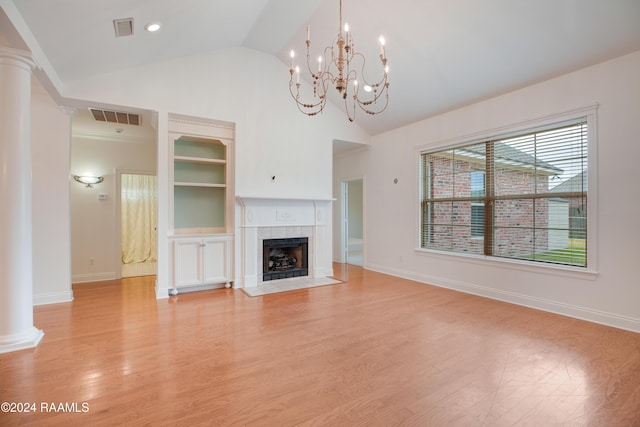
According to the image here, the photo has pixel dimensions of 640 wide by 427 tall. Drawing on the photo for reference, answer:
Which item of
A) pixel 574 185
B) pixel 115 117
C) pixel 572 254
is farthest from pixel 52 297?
pixel 574 185

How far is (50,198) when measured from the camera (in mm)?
4137

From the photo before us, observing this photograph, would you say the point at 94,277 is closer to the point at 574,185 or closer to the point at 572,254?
the point at 572,254

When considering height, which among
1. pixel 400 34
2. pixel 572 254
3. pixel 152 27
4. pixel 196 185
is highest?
pixel 400 34

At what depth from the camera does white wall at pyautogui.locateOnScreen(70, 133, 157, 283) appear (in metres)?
5.39

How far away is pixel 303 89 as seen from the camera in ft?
18.8

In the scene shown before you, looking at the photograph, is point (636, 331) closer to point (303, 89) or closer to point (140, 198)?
point (303, 89)

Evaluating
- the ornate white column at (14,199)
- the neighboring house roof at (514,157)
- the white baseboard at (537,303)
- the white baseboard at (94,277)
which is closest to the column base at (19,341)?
the ornate white column at (14,199)

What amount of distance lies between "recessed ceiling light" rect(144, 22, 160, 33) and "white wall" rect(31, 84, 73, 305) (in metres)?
2.00

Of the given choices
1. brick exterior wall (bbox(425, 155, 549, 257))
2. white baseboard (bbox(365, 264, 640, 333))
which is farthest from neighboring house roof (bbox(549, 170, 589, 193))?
white baseboard (bbox(365, 264, 640, 333))

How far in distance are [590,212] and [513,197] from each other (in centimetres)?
91

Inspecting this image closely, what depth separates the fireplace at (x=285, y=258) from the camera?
533 centimetres

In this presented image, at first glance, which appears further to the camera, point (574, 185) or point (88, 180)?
point (88, 180)

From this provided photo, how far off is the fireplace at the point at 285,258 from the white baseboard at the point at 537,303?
1974mm

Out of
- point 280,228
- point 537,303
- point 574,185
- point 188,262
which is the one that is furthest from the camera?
point 280,228
